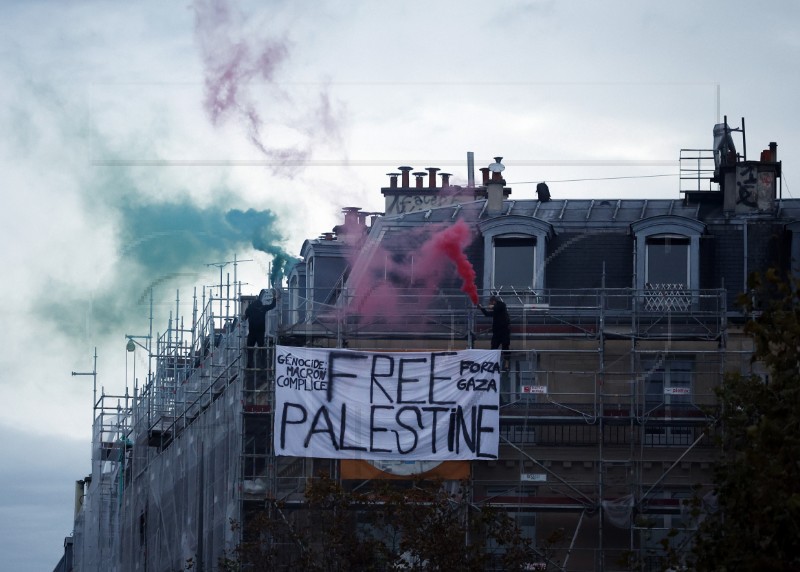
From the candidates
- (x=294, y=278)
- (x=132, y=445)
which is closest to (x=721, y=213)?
(x=294, y=278)

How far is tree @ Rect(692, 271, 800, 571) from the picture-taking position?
29.0m

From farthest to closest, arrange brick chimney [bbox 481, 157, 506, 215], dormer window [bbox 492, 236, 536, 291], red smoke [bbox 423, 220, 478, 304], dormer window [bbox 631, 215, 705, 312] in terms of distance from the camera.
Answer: brick chimney [bbox 481, 157, 506, 215] < dormer window [bbox 492, 236, 536, 291] < dormer window [bbox 631, 215, 705, 312] < red smoke [bbox 423, 220, 478, 304]

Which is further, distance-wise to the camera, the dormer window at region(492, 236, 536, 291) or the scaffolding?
the dormer window at region(492, 236, 536, 291)

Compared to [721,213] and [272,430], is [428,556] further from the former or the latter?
[721,213]

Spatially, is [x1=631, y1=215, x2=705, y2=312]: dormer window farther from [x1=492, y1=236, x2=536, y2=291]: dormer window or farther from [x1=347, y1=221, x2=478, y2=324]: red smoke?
[x1=347, y1=221, x2=478, y2=324]: red smoke

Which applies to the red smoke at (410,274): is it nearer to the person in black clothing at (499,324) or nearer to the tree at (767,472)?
the person in black clothing at (499,324)

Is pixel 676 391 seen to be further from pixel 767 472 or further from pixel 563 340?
pixel 767 472

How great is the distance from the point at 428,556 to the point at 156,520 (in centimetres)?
2184

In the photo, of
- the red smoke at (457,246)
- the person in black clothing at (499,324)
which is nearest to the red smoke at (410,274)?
the red smoke at (457,246)

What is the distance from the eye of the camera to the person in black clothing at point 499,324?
47156mm

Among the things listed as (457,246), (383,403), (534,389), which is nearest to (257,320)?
(383,403)

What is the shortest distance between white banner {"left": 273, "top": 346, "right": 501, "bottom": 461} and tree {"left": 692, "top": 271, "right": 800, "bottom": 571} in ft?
49.1

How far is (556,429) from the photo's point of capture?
48031mm

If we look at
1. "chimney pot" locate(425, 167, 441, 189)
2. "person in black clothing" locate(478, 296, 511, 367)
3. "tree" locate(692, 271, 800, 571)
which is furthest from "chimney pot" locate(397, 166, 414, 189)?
"tree" locate(692, 271, 800, 571)
